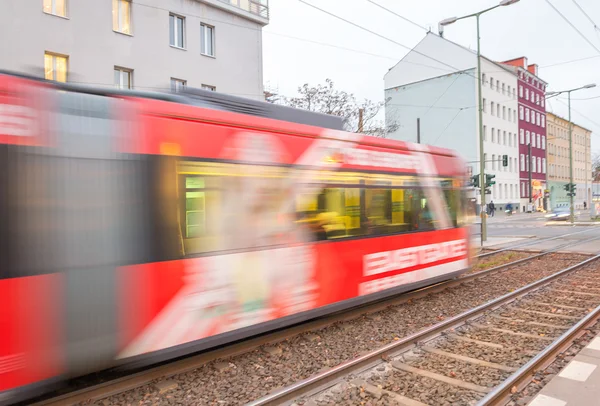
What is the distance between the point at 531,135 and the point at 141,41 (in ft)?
173

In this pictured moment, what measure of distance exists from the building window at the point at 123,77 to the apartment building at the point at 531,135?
46.6 metres

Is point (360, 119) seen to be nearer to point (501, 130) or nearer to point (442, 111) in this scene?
point (442, 111)

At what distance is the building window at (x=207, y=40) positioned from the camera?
19.9 metres

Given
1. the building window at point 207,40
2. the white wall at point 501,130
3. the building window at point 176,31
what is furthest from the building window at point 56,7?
the white wall at point 501,130

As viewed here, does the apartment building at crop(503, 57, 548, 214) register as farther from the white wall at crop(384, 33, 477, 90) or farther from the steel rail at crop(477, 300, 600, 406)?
the steel rail at crop(477, 300, 600, 406)

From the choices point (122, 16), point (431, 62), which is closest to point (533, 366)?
point (122, 16)

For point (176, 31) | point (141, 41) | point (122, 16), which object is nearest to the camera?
point (122, 16)

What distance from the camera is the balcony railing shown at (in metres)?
20.8

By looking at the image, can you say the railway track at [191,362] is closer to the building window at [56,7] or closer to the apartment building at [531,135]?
the building window at [56,7]

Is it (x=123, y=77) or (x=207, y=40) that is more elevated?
(x=207, y=40)

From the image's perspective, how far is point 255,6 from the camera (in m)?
21.4

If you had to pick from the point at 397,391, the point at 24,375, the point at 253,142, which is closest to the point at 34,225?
the point at 24,375

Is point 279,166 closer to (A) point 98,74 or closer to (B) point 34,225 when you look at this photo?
(B) point 34,225

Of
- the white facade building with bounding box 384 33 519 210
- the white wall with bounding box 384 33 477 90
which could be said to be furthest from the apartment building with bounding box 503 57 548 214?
the white wall with bounding box 384 33 477 90
